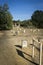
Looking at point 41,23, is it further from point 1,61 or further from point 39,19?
point 1,61

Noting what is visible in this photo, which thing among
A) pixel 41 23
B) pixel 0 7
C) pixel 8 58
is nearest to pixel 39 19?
pixel 41 23

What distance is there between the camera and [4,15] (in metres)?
57.7

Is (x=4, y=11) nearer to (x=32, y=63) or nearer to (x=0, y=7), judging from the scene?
(x=0, y=7)

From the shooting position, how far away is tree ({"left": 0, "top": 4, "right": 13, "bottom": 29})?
184 ft

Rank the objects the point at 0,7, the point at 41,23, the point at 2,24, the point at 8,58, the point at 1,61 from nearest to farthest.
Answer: the point at 1,61
the point at 8,58
the point at 2,24
the point at 0,7
the point at 41,23

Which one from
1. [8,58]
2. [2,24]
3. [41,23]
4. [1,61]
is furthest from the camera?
[41,23]

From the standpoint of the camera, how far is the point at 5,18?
56250 mm

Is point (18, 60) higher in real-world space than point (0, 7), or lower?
lower

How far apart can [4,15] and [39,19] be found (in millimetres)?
45955

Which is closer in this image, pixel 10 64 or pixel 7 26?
pixel 10 64

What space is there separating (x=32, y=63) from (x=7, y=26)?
4678 cm

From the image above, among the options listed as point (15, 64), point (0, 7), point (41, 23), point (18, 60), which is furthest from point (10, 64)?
point (41, 23)

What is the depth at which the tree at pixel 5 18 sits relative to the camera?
56.2 meters

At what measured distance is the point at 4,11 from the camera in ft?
194
